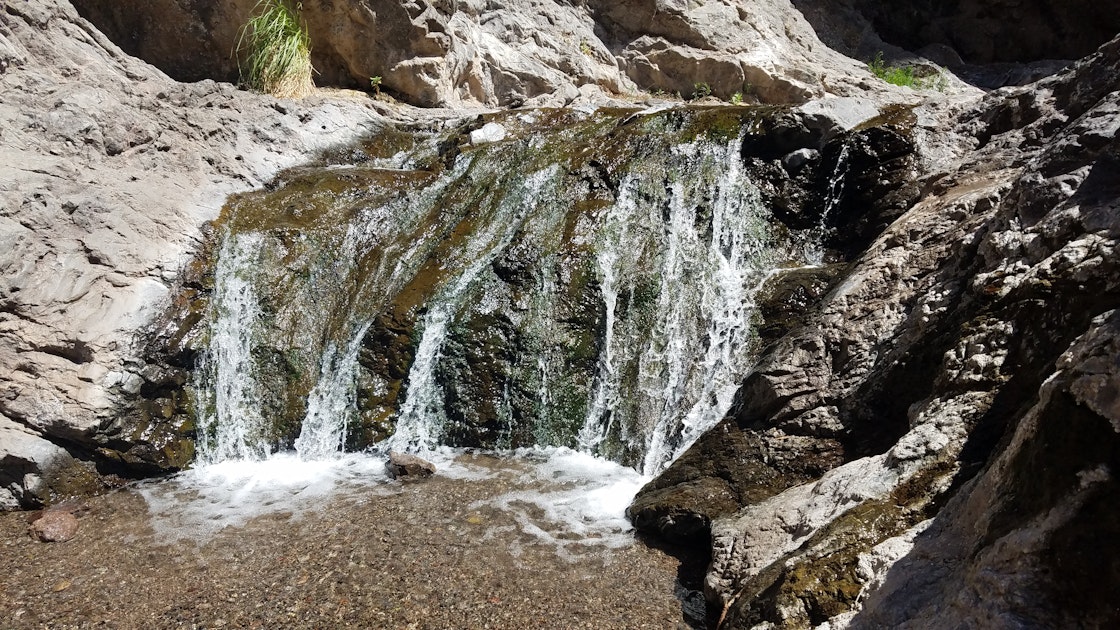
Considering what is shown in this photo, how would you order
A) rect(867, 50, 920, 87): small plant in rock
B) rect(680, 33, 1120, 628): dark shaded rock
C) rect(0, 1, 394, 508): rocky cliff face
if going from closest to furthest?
rect(680, 33, 1120, 628): dark shaded rock < rect(0, 1, 394, 508): rocky cliff face < rect(867, 50, 920, 87): small plant in rock

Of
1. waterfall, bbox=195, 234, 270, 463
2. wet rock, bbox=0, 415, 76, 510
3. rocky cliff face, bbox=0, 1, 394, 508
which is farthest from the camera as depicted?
waterfall, bbox=195, 234, 270, 463

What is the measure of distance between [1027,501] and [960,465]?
99 cm

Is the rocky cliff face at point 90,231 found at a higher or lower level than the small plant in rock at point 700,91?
lower

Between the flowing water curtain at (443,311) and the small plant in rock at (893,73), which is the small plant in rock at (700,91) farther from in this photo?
the flowing water curtain at (443,311)

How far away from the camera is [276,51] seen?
1012cm

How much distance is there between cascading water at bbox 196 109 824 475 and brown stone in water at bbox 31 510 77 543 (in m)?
1.34

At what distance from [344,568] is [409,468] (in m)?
1.55

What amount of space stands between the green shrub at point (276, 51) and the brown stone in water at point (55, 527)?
23.6 ft

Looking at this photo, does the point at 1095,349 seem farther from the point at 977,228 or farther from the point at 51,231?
the point at 51,231

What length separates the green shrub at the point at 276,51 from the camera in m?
10.2

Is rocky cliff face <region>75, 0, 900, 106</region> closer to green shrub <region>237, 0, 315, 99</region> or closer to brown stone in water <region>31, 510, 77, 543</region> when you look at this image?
green shrub <region>237, 0, 315, 99</region>

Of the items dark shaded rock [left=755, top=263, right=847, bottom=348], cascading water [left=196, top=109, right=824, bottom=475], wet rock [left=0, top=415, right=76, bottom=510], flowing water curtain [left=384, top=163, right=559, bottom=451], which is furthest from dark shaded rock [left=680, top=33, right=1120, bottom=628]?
wet rock [left=0, top=415, right=76, bottom=510]

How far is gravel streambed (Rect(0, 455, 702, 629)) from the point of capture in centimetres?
370

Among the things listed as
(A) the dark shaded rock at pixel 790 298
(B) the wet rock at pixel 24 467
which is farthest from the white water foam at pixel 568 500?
(B) the wet rock at pixel 24 467
